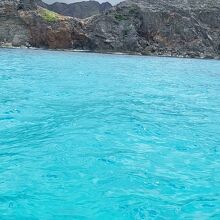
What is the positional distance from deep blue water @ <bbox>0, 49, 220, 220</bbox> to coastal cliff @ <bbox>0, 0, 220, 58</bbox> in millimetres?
46085

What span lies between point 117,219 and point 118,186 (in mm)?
792

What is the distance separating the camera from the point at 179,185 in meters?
5.10

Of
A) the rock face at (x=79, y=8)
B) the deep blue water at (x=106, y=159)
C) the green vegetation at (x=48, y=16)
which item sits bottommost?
the rock face at (x=79, y=8)

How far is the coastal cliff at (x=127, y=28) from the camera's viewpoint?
5581 cm

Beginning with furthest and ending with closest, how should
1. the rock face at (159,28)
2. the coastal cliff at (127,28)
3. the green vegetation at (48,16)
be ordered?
the rock face at (159,28) < the green vegetation at (48,16) < the coastal cliff at (127,28)

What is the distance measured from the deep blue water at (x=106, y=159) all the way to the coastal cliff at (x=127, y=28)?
46085 millimetres

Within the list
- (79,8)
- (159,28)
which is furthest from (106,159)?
→ (79,8)

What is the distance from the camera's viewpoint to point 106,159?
19.6 ft

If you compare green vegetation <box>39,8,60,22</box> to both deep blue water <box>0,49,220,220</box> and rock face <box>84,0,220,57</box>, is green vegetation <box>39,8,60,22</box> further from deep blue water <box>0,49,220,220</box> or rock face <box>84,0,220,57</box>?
deep blue water <box>0,49,220,220</box>

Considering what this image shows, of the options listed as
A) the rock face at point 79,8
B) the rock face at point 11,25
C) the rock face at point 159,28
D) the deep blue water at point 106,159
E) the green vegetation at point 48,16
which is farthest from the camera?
the rock face at point 79,8

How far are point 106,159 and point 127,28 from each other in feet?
180

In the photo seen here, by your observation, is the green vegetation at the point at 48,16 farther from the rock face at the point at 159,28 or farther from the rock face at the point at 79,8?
the rock face at the point at 79,8

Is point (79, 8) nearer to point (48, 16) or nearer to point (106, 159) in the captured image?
point (48, 16)

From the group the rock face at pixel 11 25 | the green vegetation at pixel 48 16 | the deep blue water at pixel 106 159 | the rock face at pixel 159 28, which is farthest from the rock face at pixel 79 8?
the deep blue water at pixel 106 159
